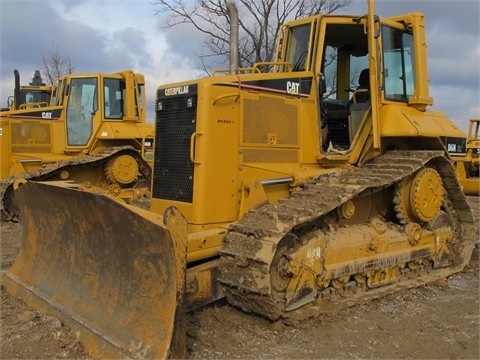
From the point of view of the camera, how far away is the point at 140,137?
12.6 meters

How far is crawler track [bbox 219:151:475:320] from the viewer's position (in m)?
4.56

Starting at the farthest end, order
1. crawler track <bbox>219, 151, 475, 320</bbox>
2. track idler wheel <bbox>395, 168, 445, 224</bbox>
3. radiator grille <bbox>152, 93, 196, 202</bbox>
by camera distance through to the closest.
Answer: track idler wheel <bbox>395, 168, 445, 224</bbox>
radiator grille <bbox>152, 93, 196, 202</bbox>
crawler track <bbox>219, 151, 475, 320</bbox>

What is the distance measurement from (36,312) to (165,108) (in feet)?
7.78

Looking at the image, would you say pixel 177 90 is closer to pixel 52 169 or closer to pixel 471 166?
pixel 52 169

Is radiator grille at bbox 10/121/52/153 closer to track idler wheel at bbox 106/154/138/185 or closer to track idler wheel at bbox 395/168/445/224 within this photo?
track idler wheel at bbox 106/154/138/185

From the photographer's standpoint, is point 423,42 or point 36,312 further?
point 423,42

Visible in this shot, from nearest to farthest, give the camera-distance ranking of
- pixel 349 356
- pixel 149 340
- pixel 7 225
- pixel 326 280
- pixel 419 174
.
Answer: pixel 149 340 < pixel 349 356 < pixel 326 280 < pixel 419 174 < pixel 7 225

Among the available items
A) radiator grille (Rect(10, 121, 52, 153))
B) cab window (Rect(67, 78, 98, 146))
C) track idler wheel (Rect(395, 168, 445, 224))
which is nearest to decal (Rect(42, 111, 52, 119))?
radiator grille (Rect(10, 121, 52, 153))

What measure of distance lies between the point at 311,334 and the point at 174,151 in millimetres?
2233

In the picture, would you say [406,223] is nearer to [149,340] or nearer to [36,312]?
[149,340]

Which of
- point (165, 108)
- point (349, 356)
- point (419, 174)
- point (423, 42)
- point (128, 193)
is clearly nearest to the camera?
point (349, 356)

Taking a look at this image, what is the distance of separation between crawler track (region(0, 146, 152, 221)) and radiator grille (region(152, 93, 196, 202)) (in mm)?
6010

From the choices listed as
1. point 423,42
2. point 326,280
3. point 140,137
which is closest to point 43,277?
point 326,280

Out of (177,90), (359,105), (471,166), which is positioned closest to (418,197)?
(359,105)
